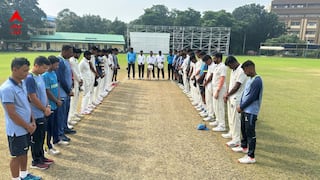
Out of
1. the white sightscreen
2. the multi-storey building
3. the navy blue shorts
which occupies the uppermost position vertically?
the multi-storey building

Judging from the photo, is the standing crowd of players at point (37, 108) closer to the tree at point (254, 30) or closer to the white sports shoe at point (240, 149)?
the white sports shoe at point (240, 149)

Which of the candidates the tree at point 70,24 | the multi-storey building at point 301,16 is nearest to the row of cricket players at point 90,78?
the tree at point 70,24

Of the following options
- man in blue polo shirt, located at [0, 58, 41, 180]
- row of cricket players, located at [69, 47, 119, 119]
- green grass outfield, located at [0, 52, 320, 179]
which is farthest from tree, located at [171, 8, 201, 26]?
man in blue polo shirt, located at [0, 58, 41, 180]

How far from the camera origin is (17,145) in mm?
3762

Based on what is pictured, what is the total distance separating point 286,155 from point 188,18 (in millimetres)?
77452

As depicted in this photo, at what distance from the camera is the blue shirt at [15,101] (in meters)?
3.54

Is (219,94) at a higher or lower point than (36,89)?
lower

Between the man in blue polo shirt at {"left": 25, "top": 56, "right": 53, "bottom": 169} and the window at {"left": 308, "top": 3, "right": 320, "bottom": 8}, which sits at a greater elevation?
the window at {"left": 308, "top": 3, "right": 320, "bottom": 8}

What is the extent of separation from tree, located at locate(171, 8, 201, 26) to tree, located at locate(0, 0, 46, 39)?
3713 centimetres

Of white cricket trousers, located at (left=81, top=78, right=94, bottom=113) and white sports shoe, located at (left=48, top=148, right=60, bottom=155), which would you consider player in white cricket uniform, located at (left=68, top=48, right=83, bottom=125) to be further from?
white sports shoe, located at (left=48, top=148, right=60, bottom=155)

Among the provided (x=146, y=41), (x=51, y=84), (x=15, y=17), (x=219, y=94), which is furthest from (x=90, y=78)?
(x=15, y=17)

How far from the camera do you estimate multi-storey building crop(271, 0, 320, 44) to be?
99562 millimetres

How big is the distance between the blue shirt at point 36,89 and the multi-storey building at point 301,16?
106 m

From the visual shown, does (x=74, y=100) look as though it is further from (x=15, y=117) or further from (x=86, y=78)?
(x=15, y=117)
